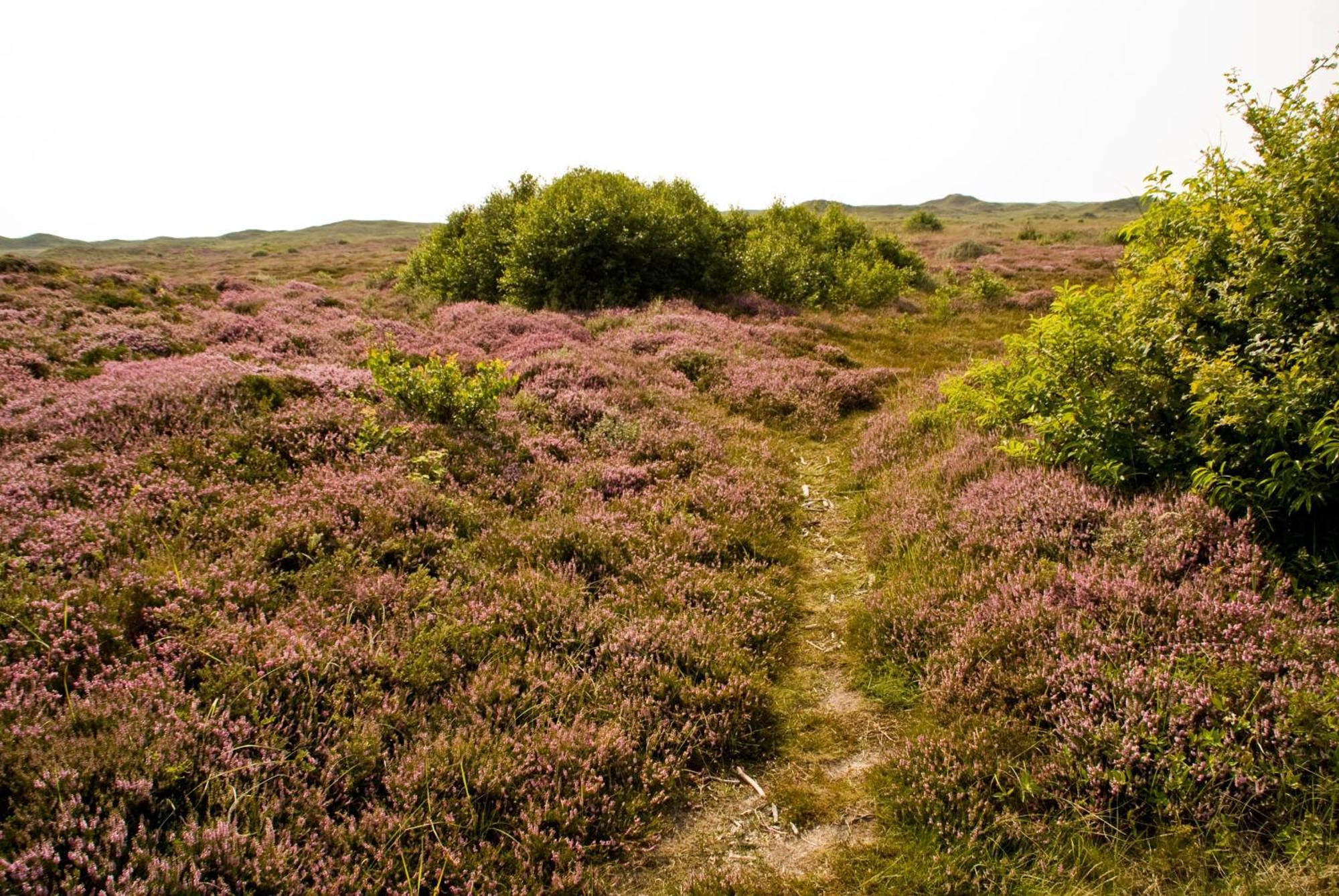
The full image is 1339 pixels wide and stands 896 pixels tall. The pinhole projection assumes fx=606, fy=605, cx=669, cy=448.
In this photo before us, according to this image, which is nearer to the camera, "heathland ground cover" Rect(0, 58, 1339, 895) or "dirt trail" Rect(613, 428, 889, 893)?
"heathland ground cover" Rect(0, 58, 1339, 895)

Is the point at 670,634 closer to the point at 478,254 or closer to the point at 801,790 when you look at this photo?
the point at 801,790

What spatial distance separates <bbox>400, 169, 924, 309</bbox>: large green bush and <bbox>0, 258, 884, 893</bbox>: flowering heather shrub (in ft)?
34.3

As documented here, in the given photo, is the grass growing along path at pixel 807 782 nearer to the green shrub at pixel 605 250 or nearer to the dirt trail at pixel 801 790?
the dirt trail at pixel 801 790

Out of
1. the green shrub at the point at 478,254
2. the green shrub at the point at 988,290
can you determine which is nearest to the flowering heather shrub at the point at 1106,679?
the green shrub at the point at 478,254

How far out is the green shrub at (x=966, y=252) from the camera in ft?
123

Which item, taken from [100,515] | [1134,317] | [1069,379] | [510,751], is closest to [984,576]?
[1069,379]

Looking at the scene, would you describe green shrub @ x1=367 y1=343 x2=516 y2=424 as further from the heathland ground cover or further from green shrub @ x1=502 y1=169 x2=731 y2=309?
green shrub @ x1=502 y1=169 x2=731 y2=309

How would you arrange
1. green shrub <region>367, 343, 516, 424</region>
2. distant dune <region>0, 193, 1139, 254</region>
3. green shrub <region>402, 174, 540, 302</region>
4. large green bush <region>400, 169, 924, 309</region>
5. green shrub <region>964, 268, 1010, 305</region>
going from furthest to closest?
distant dune <region>0, 193, 1139, 254</region>
green shrub <region>964, 268, 1010, 305</region>
green shrub <region>402, 174, 540, 302</region>
large green bush <region>400, 169, 924, 309</region>
green shrub <region>367, 343, 516, 424</region>

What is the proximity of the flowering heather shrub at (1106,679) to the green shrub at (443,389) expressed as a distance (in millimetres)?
5719

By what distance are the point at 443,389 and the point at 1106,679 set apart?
795cm

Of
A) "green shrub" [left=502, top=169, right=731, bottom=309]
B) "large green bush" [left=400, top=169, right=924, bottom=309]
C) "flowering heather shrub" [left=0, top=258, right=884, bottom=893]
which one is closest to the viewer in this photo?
"flowering heather shrub" [left=0, top=258, right=884, bottom=893]

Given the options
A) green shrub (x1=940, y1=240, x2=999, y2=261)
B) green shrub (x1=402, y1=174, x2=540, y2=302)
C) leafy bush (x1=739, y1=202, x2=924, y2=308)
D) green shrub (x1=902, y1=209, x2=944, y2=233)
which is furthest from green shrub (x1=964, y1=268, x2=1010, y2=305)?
green shrub (x1=902, y1=209, x2=944, y2=233)

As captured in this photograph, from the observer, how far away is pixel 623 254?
19469mm

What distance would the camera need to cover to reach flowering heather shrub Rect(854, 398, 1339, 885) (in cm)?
334
